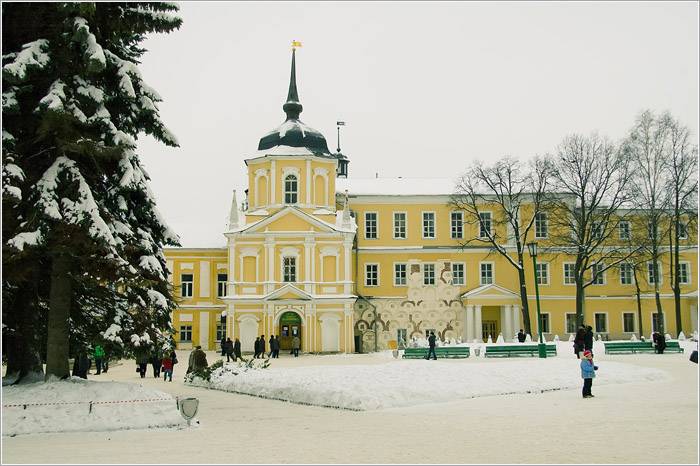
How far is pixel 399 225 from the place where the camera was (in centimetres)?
4938

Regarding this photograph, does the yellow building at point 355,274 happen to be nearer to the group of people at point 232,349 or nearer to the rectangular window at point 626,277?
the rectangular window at point 626,277

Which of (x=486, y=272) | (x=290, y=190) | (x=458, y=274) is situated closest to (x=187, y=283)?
(x=290, y=190)

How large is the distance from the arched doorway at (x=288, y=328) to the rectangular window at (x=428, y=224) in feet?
36.9

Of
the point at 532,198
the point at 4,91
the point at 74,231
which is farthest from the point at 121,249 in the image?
the point at 532,198

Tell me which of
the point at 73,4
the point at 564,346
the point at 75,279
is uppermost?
the point at 73,4

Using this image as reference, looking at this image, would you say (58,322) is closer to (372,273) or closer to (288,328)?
(288,328)

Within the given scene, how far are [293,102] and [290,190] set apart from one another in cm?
597

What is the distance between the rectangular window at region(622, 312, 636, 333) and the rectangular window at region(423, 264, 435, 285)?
42.6ft

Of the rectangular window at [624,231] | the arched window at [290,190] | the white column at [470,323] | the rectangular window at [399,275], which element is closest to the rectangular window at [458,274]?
the white column at [470,323]

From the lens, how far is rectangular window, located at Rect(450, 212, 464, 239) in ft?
162

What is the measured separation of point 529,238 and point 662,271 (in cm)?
932

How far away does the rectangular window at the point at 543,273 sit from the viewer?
161 ft

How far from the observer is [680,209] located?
→ 38125 millimetres

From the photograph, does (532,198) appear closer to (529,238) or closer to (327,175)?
(529,238)
